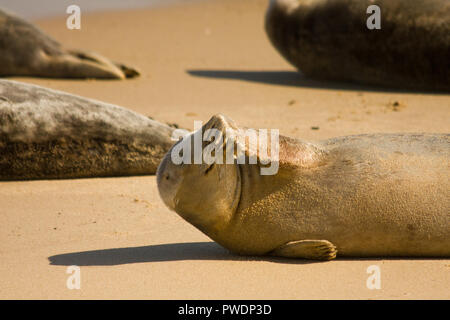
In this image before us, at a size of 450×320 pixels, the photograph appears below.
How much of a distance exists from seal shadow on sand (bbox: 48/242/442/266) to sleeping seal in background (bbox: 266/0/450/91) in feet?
15.2

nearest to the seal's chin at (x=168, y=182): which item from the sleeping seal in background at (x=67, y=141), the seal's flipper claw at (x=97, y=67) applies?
the sleeping seal in background at (x=67, y=141)

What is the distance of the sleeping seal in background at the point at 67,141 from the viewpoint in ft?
17.2

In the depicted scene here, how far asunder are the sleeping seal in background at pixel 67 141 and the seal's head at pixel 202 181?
1.95 metres

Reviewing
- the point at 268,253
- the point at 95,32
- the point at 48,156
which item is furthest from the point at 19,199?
the point at 95,32

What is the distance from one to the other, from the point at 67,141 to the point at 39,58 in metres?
3.48

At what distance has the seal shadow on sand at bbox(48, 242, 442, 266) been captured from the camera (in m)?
3.41

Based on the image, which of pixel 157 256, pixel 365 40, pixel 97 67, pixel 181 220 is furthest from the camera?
pixel 97 67

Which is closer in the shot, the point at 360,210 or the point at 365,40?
the point at 360,210

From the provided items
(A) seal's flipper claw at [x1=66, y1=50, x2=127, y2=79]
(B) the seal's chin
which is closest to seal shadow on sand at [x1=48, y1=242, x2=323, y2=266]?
(B) the seal's chin

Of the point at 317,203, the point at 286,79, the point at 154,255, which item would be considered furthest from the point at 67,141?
the point at 286,79

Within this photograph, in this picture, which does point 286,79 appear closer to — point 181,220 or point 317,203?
point 181,220

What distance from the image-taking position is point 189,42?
11.4 meters

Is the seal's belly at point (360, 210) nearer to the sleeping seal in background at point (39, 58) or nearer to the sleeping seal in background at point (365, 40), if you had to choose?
the sleeping seal in background at point (365, 40)

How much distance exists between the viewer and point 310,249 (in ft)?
10.9
